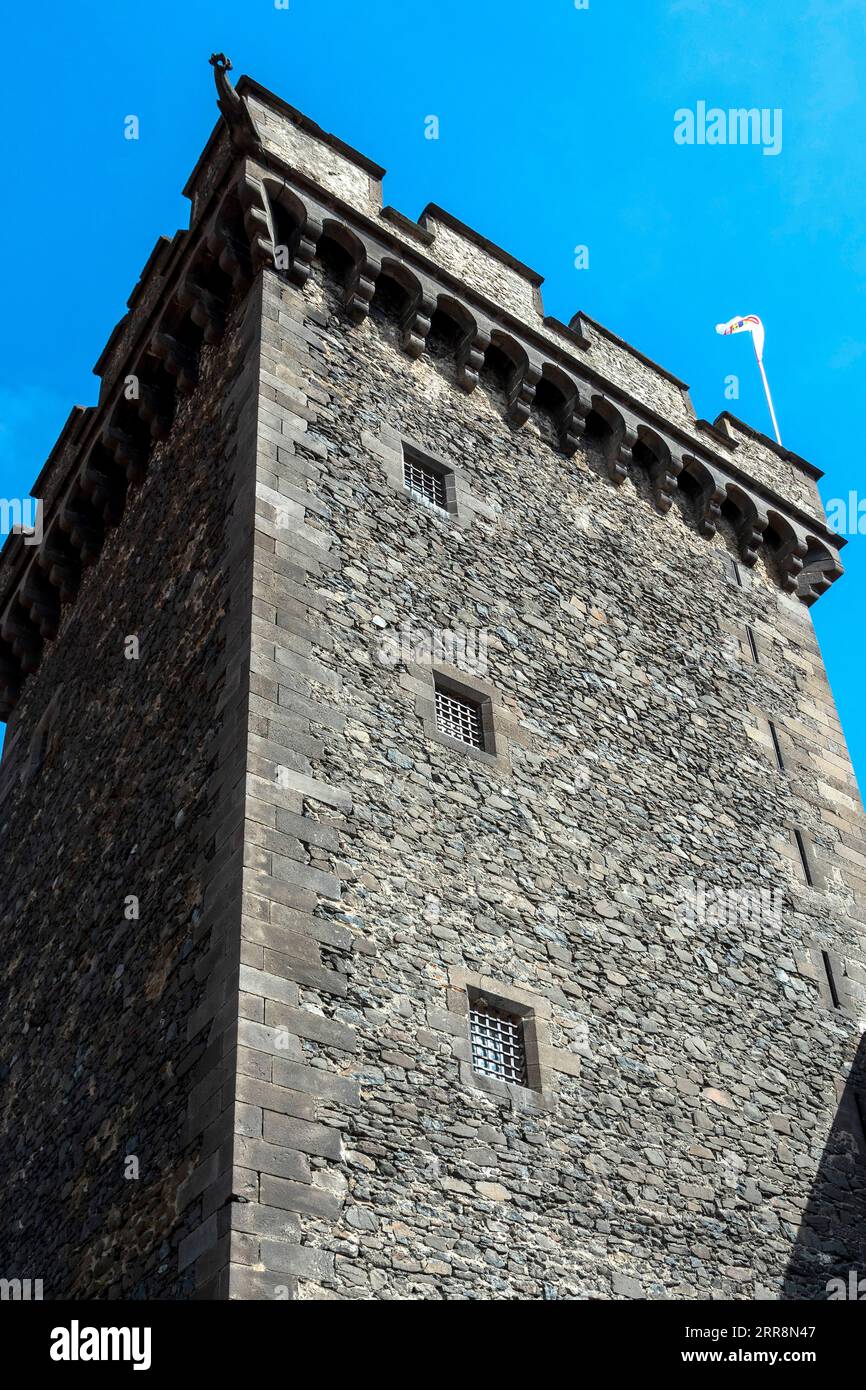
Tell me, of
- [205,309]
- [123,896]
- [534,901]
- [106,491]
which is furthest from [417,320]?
[123,896]

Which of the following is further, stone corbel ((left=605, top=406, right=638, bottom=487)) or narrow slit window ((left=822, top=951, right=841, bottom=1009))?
stone corbel ((left=605, top=406, right=638, bottom=487))

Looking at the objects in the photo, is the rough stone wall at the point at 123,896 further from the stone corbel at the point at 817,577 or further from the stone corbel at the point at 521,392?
the stone corbel at the point at 817,577

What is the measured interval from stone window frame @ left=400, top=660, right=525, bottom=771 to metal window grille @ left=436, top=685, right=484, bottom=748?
0.13 ft

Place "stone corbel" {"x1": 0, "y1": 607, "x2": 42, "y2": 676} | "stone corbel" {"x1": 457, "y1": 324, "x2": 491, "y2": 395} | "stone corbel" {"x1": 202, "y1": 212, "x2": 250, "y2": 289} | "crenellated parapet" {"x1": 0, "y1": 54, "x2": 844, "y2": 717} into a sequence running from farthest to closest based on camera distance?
1. "stone corbel" {"x1": 0, "y1": 607, "x2": 42, "y2": 676}
2. "stone corbel" {"x1": 457, "y1": 324, "x2": 491, "y2": 395}
3. "crenellated parapet" {"x1": 0, "y1": 54, "x2": 844, "y2": 717}
4. "stone corbel" {"x1": 202, "y1": 212, "x2": 250, "y2": 289}

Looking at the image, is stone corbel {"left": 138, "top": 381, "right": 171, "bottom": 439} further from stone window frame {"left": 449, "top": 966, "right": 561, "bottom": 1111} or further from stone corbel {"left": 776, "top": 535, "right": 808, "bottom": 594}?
stone corbel {"left": 776, "top": 535, "right": 808, "bottom": 594}

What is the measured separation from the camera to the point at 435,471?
1321 cm

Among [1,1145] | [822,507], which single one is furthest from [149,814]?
[822,507]

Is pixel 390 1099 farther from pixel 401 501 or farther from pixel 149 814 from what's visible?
pixel 401 501

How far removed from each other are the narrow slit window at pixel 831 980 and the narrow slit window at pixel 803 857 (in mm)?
792

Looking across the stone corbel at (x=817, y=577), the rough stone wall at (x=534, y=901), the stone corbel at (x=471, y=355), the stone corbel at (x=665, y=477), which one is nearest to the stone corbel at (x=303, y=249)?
the rough stone wall at (x=534, y=901)

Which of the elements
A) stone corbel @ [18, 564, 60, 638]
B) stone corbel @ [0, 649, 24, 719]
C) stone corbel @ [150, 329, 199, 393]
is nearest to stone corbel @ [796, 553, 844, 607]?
stone corbel @ [150, 329, 199, 393]

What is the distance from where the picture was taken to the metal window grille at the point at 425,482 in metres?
12.8

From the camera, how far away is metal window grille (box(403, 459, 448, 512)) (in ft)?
42.0
